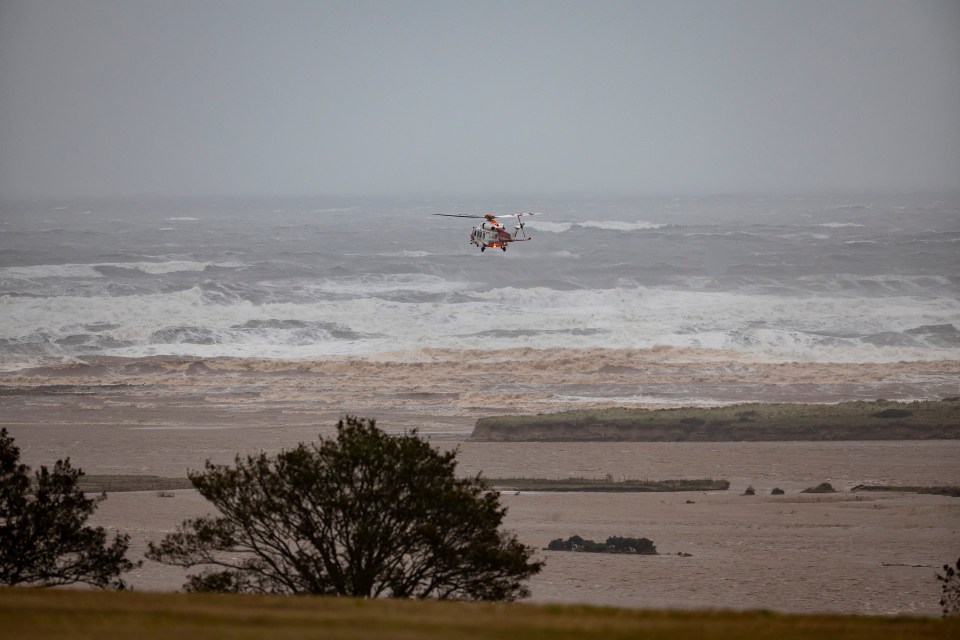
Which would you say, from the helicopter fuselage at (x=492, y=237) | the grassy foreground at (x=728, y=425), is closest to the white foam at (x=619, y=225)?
the helicopter fuselage at (x=492, y=237)

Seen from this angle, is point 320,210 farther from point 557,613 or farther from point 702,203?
point 557,613

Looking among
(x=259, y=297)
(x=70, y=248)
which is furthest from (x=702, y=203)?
(x=259, y=297)

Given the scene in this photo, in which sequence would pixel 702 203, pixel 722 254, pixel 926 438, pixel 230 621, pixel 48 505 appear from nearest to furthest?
pixel 230 621 → pixel 48 505 → pixel 926 438 → pixel 722 254 → pixel 702 203

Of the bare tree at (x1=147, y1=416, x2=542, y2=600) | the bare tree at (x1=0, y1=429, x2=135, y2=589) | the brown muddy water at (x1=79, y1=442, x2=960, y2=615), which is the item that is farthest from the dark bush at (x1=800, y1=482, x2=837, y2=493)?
the bare tree at (x1=0, y1=429, x2=135, y2=589)

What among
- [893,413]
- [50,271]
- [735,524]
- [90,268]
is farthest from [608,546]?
[90,268]

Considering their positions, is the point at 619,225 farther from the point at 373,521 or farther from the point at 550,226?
the point at 373,521

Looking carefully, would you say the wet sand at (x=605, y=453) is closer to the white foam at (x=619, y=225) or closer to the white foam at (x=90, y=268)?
the white foam at (x=90, y=268)
